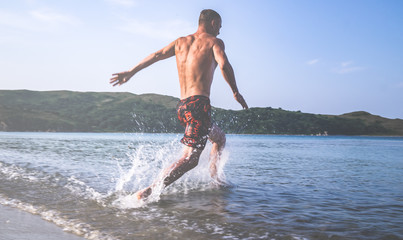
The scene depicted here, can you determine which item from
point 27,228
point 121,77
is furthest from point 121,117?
point 27,228

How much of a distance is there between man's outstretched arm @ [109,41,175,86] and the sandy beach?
2.40 metres

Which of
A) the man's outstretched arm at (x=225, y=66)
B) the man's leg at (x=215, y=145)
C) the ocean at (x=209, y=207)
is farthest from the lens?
the man's leg at (x=215, y=145)

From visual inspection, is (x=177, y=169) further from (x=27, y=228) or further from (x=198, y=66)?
(x=27, y=228)

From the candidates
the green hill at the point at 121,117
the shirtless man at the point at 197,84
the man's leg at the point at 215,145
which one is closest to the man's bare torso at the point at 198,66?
the shirtless man at the point at 197,84

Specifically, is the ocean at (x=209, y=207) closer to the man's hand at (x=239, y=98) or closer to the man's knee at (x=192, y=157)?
the man's knee at (x=192, y=157)

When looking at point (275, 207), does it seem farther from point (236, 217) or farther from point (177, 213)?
point (177, 213)

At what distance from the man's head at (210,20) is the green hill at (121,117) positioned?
377 feet

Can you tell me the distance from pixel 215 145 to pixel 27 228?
10.2 feet

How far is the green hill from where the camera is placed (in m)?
137

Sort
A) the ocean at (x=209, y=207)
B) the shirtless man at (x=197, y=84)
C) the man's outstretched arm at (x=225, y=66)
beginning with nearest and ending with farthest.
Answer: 1. the ocean at (x=209, y=207)
2. the man's outstretched arm at (x=225, y=66)
3. the shirtless man at (x=197, y=84)

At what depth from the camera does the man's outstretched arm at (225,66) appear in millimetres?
4559

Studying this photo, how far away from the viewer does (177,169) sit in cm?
478

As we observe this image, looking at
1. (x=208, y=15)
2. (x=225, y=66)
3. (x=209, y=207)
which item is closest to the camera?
(x=225, y=66)

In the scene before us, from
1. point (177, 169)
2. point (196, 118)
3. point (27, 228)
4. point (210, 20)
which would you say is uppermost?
point (210, 20)
